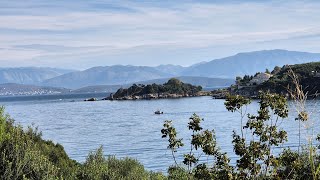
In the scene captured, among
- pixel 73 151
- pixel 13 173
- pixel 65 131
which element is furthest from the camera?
pixel 65 131

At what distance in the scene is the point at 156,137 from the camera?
71438 mm

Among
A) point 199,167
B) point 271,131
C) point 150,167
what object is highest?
point 271,131

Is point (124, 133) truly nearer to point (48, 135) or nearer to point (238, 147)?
point (48, 135)

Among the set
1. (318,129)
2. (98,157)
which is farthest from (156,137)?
(98,157)

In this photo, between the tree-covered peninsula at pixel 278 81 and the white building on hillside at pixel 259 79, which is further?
the white building on hillside at pixel 259 79

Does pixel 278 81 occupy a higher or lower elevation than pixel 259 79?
lower

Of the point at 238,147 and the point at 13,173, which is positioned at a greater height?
the point at 238,147

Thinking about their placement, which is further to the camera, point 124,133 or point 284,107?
point 124,133

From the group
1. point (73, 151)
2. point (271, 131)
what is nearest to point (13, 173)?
point (271, 131)

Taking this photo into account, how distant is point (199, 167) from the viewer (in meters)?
8.91

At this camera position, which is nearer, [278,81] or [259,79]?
[278,81]

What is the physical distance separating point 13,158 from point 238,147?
8.54 meters

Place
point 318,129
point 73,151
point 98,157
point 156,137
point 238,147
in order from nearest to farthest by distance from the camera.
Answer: point 238,147 → point 98,157 → point 73,151 → point 318,129 → point 156,137

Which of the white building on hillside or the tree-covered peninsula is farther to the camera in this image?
the white building on hillside
